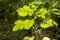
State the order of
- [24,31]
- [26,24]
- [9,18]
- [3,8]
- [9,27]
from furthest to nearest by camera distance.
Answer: [3,8]
[9,18]
[9,27]
[24,31]
[26,24]

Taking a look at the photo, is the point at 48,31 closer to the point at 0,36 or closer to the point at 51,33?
the point at 51,33

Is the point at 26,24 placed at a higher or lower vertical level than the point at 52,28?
higher

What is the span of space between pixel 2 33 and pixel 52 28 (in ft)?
1.94

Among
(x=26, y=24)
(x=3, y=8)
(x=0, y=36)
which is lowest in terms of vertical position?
(x=0, y=36)

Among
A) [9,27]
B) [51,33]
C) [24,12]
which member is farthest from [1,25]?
[24,12]

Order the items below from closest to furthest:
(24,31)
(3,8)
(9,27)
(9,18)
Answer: (24,31) → (9,27) → (9,18) → (3,8)

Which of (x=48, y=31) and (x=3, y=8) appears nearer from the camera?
(x=48, y=31)

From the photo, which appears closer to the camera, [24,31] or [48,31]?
[48,31]

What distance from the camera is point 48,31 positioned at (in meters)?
1.70

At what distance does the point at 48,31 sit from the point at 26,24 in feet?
2.72

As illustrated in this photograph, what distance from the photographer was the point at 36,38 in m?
1.46

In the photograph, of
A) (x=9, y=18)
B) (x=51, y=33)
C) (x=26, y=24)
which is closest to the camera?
(x=26, y=24)

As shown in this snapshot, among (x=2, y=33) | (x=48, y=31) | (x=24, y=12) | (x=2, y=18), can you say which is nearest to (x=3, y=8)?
(x=2, y=18)

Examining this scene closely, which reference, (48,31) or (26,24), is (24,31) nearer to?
(48,31)
